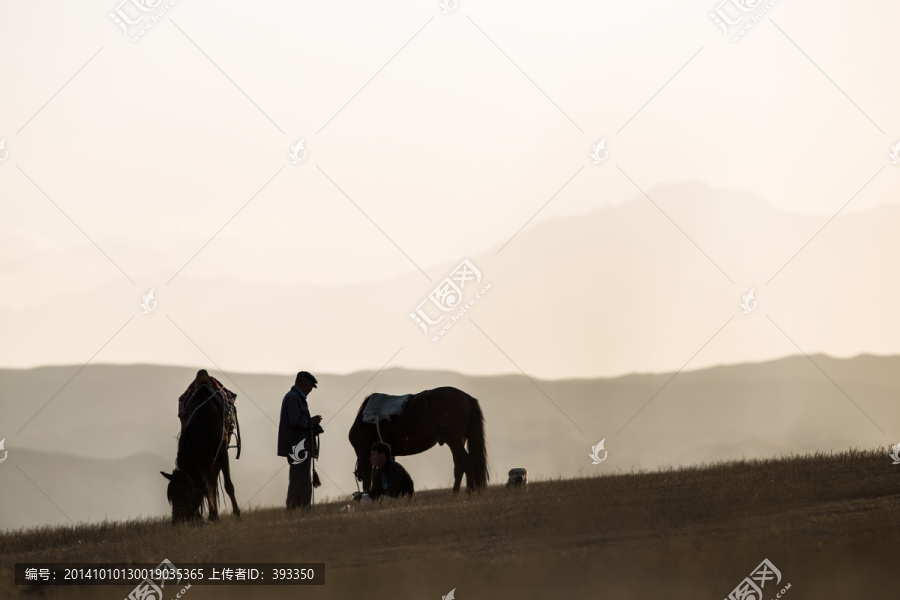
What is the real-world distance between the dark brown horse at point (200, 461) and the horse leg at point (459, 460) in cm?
456

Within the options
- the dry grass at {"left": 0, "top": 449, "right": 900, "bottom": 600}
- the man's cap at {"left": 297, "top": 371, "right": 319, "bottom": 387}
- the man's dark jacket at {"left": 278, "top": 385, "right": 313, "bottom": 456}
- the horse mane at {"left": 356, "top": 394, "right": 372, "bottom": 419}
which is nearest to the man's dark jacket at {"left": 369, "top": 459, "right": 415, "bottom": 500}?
the man's dark jacket at {"left": 278, "top": 385, "right": 313, "bottom": 456}

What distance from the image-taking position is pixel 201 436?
41.5ft

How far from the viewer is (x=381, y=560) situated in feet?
28.1

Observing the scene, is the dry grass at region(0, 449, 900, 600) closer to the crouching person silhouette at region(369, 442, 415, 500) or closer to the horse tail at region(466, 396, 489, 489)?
the crouching person silhouette at region(369, 442, 415, 500)

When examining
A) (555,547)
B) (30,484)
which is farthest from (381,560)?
(30,484)

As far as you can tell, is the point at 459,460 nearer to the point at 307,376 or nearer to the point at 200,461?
the point at 307,376

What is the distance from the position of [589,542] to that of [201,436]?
6226 mm

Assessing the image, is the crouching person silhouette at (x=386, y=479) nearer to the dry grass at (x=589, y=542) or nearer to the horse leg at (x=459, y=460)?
the dry grass at (x=589, y=542)

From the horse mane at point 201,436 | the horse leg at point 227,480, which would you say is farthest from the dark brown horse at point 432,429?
the horse mane at point 201,436

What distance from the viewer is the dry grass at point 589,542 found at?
24.9 feet

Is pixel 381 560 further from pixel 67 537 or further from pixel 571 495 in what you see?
pixel 67 537

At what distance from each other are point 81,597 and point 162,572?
0.75 metres

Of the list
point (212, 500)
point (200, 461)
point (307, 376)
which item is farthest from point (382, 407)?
point (212, 500)

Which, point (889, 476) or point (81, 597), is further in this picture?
point (889, 476)
